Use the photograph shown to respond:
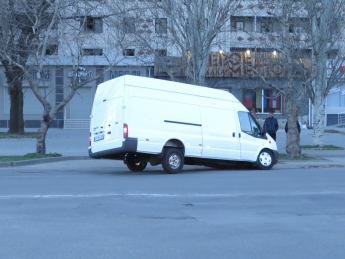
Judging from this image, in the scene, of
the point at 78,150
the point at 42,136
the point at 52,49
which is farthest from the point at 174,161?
the point at 52,49

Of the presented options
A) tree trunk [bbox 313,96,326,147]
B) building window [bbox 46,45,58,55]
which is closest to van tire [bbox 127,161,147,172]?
building window [bbox 46,45,58,55]

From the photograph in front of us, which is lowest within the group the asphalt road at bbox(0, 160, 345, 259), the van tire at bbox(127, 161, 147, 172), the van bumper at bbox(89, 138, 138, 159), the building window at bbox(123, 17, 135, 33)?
the asphalt road at bbox(0, 160, 345, 259)

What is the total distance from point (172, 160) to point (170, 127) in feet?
3.09

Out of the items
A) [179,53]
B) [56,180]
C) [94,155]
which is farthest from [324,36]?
[56,180]

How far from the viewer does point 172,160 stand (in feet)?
50.1

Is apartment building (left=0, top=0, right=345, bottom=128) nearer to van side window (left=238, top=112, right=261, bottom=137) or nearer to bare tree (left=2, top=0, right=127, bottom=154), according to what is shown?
bare tree (left=2, top=0, right=127, bottom=154)

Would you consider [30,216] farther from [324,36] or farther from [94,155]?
[324,36]

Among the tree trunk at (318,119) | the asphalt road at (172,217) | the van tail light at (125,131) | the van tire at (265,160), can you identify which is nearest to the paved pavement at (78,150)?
the van tire at (265,160)

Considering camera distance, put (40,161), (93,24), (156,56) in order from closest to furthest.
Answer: (40,161) < (156,56) < (93,24)

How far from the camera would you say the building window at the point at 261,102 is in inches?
1587

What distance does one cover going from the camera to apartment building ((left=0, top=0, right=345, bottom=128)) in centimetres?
2066

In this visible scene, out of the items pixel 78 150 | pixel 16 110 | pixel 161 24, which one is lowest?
pixel 78 150

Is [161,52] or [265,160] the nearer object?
[265,160]

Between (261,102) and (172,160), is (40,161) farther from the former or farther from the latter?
(261,102)
